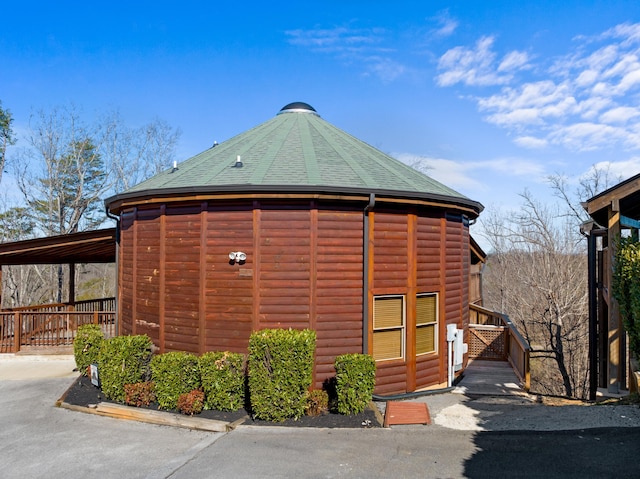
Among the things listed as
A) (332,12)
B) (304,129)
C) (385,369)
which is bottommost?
(385,369)

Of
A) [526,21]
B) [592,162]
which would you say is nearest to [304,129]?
[526,21]

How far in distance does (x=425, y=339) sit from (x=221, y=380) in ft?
14.2

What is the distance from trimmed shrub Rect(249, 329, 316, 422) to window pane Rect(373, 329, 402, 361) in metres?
2.06

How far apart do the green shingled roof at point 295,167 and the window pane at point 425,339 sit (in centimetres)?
277

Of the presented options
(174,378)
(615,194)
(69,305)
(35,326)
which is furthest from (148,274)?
(615,194)

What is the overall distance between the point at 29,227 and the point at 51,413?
89.7 ft

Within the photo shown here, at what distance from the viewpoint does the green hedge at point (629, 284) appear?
7227 mm

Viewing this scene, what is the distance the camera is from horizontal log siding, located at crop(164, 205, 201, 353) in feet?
28.9

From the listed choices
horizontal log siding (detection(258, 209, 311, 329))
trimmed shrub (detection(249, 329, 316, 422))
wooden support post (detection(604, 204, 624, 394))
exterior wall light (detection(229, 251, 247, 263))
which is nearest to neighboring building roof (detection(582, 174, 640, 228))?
wooden support post (detection(604, 204, 624, 394))

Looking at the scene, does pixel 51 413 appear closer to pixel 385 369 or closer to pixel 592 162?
pixel 385 369

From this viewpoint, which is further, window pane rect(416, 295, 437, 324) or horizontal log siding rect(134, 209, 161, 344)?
horizontal log siding rect(134, 209, 161, 344)

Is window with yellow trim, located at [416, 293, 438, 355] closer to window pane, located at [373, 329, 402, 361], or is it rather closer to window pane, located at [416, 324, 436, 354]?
window pane, located at [416, 324, 436, 354]

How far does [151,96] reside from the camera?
33.5 meters

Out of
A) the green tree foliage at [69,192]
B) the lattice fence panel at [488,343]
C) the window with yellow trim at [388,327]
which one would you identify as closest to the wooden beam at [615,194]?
the window with yellow trim at [388,327]
